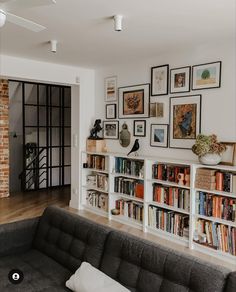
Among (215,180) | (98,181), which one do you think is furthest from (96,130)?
(215,180)

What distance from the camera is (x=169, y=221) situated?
164 inches

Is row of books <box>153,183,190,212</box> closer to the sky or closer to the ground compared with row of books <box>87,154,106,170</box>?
closer to the ground

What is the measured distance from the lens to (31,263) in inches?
97.6

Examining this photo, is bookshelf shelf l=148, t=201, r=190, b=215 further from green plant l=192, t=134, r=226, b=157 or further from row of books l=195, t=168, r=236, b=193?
green plant l=192, t=134, r=226, b=157

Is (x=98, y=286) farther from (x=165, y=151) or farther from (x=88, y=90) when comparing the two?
(x=88, y=90)

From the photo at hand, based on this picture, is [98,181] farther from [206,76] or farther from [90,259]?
[90,259]

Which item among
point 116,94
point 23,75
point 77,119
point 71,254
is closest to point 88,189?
point 77,119

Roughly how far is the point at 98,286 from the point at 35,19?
245 cm

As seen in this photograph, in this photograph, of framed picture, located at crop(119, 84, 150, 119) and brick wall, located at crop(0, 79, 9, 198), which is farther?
brick wall, located at crop(0, 79, 9, 198)

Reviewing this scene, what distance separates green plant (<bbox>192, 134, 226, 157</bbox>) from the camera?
3.61 metres

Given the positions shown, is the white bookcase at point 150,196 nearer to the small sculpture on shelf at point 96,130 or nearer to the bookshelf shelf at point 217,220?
the bookshelf shelf at point 217,220

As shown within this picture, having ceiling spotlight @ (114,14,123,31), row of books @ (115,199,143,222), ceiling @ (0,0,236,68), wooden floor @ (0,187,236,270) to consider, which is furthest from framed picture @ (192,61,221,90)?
wooden floor @ (0,187,236,270)

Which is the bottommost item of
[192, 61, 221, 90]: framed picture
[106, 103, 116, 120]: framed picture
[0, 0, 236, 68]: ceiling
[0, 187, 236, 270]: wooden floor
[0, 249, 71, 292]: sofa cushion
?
[0, 187, 236, 270]: wooden floor

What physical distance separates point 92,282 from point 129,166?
2.85 metres
